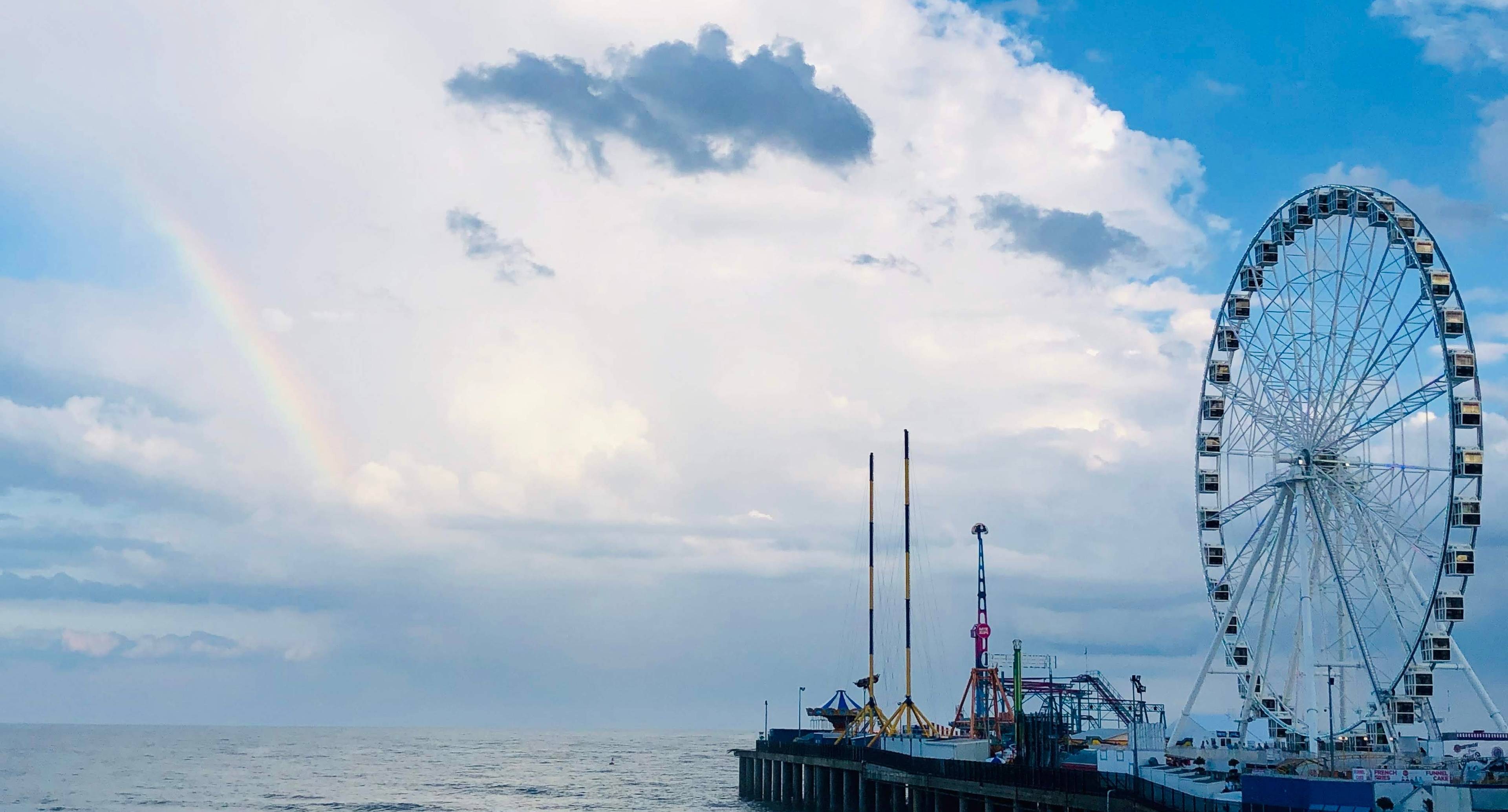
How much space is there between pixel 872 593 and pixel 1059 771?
187 feet

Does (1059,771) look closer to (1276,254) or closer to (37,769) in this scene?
(1276,254)

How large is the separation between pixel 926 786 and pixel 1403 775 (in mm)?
31048

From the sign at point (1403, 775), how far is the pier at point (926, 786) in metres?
6.86

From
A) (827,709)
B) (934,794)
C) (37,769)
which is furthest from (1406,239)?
(37,769)

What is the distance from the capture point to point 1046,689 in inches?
5064

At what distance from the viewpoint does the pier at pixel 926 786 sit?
60.5m

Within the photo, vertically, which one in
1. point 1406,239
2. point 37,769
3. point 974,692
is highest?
point 1406,239

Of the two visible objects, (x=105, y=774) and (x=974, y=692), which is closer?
(x=974, y=692)

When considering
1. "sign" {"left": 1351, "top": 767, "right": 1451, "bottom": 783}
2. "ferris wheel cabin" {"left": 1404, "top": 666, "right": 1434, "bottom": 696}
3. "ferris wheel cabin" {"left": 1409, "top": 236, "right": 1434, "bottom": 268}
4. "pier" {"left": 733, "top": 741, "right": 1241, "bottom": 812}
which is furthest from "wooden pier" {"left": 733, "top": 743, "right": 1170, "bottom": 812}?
"ferris wheel cabin" {"left": 1409, "top": 236, "right": 1434, "bottom": 268}

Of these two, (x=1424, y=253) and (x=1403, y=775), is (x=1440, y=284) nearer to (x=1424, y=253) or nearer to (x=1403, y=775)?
(x=1424, y=253)

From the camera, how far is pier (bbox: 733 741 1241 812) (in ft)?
198

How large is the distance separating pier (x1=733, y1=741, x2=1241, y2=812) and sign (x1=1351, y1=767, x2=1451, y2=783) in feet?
22.5

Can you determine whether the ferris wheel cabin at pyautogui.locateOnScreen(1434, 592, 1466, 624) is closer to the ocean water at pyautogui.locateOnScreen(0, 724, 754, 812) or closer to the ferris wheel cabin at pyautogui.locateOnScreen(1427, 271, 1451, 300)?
the ferris wheel cabin at pyautogui.locateOnScreen(1427, 271, 1451, 300)

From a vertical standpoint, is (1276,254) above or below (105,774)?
above
